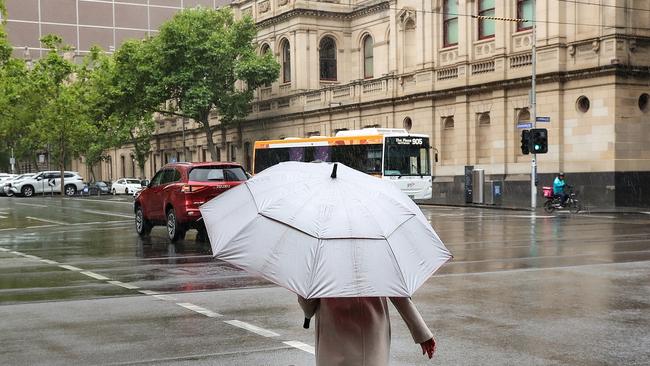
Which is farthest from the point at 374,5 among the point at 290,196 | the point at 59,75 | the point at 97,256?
the point at 290,196

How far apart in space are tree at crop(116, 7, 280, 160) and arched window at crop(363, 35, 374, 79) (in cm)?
619

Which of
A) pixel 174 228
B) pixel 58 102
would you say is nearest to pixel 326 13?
pixel 58 102

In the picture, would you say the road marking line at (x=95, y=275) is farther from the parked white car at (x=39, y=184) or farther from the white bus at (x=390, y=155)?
the parked white car at (x=39, y=184)

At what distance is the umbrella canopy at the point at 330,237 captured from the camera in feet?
12.6

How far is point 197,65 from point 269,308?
147 ft

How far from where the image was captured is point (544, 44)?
39.3 meters

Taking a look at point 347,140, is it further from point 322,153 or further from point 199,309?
point 199,309

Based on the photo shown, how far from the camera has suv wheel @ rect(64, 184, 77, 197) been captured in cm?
6750

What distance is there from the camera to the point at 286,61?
5972 cm

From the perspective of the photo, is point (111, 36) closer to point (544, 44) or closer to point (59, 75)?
point (59, 75)

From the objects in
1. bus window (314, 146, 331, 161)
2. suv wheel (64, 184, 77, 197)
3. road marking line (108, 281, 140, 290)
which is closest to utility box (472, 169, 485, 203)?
bus window (314, 146, 331, 161)

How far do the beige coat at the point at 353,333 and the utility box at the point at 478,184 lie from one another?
3682 centimetres

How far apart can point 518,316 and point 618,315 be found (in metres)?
1.17

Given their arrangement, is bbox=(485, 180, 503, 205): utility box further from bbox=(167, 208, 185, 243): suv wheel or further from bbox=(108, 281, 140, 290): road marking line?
bbox=(108, 281, 140, 290): road marking line
